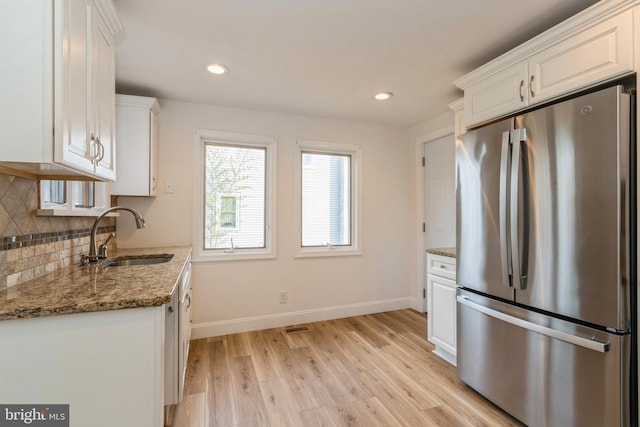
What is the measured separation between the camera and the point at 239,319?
3023mm

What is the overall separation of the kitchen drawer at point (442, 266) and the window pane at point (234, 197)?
1736 mm

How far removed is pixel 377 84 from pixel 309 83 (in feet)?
1.92

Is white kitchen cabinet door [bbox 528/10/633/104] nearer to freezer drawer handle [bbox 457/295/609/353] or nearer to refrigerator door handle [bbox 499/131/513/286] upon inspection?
refrigerator door handle [bbox 499/131/513/286]

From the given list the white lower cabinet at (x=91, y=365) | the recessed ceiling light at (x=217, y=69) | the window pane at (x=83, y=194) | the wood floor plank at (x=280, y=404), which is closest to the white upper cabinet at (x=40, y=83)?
the white lower cabinet at (x=91, y=365)

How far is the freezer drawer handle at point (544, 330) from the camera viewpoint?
1.35 metres

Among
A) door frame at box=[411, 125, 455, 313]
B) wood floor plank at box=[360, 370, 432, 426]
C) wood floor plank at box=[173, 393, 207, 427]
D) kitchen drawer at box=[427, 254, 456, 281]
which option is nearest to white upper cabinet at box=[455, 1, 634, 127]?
kitchen drawer at box=[427, 254, 456, 281]

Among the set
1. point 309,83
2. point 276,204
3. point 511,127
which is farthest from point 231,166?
point 511,127

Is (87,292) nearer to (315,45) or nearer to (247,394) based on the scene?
(247,394)

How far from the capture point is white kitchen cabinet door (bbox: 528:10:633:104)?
52.7 inches

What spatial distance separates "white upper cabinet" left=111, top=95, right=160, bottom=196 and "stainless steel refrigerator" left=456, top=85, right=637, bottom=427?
8.34 feet

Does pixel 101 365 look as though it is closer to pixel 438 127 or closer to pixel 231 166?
pixel 231 166

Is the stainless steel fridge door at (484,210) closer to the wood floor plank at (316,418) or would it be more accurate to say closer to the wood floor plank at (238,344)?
the wood floor plank at (316,418)

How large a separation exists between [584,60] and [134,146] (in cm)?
306

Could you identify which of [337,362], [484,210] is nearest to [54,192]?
[337,362]
